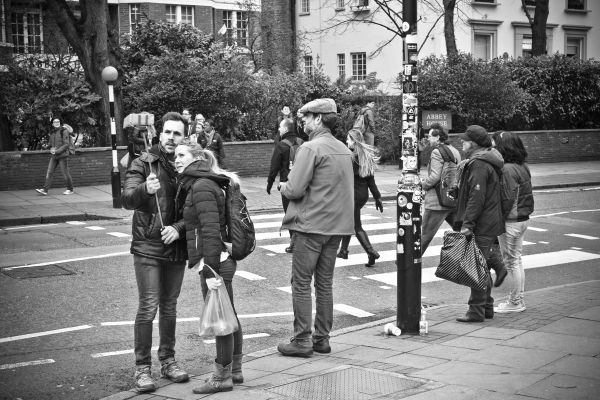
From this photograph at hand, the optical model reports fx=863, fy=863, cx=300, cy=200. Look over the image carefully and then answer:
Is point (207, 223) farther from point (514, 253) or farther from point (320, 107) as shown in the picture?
point (514, 253)

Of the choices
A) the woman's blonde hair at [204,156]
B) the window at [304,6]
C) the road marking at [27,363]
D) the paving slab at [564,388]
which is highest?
the window at [304,6]

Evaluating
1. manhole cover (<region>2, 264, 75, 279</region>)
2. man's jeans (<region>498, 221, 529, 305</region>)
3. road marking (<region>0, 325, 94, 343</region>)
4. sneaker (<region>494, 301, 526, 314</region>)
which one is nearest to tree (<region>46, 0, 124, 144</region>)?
manhole cover (<region>2, 264, 75, 279</region>)

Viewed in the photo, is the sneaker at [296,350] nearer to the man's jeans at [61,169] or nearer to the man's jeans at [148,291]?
the man's jeans at [148,291]

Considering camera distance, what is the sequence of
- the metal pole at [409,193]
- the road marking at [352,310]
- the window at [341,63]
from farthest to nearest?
the window at [341,63] → the road marking at [352,310] → the metal pole at [409,193]

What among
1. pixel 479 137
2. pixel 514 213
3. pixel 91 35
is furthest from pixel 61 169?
pixel 479 137

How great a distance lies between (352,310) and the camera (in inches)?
386

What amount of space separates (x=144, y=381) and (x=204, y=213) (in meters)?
1.35

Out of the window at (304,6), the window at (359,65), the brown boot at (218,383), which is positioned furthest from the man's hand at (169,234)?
the window at (304,6)

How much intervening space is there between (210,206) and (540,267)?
759 centimetres

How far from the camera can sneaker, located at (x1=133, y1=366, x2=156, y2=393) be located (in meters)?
6.32

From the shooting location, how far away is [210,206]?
608 cm

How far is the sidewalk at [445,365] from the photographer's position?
236 inches

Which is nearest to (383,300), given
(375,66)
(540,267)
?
(540,267)

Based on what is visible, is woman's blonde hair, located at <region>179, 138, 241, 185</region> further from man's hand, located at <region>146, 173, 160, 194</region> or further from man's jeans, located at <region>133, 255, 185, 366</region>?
man's jeans, located at <region>133, 255, 185, 366</region>
